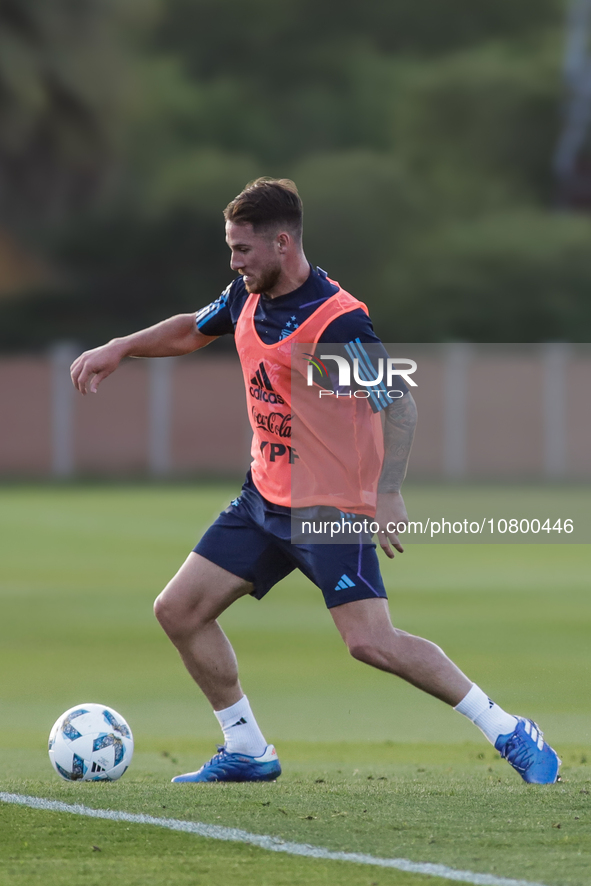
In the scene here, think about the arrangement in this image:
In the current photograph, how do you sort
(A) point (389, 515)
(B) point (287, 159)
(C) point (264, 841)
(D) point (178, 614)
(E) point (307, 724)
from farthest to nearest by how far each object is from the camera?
(B) point (287, 159) < (E) point (307, 724) < (D) point (178, 614) < (A) point (389, 515) < (C) point (264, 841)

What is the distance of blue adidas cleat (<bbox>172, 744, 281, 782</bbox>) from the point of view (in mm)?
5070

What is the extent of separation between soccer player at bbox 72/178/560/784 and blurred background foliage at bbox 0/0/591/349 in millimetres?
30981

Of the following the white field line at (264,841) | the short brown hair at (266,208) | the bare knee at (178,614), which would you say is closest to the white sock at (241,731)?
the bare knee at (178,614)

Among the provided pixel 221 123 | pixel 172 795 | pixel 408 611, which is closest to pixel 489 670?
pixel 408 611

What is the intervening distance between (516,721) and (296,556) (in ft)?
3.26

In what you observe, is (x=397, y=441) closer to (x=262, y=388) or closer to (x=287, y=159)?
(x=262, y=388)

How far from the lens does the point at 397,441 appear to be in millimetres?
4816

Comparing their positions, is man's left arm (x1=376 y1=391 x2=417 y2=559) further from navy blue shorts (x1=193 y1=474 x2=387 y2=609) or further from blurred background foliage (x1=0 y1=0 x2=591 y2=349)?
blurred background foliage (x1=0 y1=0 x2=591 y2=349)

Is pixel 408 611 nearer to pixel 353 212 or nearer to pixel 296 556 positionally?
pixel 296 556

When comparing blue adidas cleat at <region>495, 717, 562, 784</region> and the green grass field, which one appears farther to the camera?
blue adidas cleat at <region>495, 717, 562, 784</region>

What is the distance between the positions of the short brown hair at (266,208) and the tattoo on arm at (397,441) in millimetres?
740

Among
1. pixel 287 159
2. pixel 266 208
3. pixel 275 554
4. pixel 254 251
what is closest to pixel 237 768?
pixel 275 554

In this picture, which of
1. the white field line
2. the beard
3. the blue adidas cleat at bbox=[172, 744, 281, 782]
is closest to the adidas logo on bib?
the beard

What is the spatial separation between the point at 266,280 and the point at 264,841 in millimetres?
2004
